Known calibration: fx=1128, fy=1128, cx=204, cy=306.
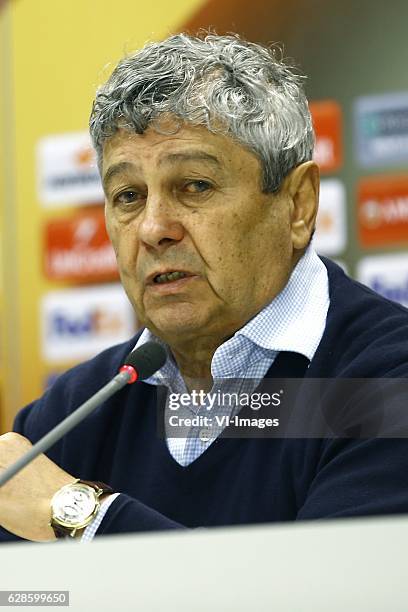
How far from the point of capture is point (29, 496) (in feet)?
4.80

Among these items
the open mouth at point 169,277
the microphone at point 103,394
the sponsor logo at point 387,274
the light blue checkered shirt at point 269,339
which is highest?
the sponsor logo at point 387,274

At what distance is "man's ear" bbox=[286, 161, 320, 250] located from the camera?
5.63ft

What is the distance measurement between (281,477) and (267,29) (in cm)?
200

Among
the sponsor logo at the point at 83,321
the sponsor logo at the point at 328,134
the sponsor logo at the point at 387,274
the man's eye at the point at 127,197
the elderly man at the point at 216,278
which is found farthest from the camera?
the sponsor logo at the point at 83,321

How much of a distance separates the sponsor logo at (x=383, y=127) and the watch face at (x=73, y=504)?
1.92m

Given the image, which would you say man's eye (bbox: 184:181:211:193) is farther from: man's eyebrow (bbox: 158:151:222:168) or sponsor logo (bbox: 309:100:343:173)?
sponsor logo (bbox: 309:100:343:173)

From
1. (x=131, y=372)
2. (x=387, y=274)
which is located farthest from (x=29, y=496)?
(x=387, y=274)

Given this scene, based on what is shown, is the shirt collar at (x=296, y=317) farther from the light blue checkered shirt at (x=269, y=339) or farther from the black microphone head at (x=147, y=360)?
the black microphone head at (x=147, y=360)

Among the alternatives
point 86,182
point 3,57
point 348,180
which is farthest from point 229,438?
point 3,57

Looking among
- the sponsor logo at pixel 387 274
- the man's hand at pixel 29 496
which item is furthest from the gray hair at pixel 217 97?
the sponsor logo at pixel 387 274

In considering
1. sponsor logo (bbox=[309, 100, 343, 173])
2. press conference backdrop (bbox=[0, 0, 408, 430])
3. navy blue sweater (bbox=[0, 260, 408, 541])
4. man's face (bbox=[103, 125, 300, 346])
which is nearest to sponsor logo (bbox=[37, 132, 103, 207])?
press conference backdrop (bbox=[0, 0, 408, 430])

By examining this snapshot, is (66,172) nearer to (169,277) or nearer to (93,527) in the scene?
(169,277)

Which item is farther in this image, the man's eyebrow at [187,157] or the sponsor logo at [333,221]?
the sponsor logo at [333,221]

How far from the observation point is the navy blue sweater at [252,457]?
1362mm
